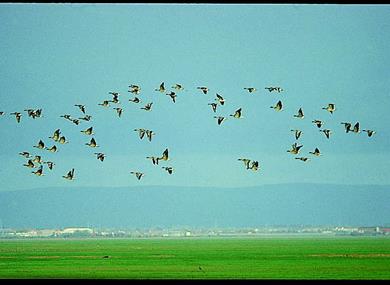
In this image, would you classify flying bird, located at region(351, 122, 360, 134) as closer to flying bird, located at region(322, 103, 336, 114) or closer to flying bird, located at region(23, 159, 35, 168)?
flying bird, located at region(322, 103, 336, 114)

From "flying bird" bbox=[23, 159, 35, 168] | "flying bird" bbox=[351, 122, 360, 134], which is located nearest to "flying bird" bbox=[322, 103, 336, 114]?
"flying bird" bbox=[351, 122, 360, 134]

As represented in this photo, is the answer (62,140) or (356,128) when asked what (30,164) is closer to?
(62,140)

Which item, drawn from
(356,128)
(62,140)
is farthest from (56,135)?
(356,128)

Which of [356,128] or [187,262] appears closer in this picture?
[356,128]

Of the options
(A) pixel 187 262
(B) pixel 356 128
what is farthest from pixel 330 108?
(A) pixel 187 262

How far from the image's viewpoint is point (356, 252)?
1125 cm

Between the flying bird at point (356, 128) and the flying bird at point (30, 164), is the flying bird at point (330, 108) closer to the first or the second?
the flying bird at point (356, 128)

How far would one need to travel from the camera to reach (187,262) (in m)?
9.58

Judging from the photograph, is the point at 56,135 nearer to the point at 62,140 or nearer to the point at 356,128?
the point at 62,140

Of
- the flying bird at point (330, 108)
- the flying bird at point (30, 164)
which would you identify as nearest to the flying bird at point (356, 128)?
the flying bird at point (330, 108)

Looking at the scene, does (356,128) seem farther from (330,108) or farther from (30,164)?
(30,164)

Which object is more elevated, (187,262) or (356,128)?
(356,128)

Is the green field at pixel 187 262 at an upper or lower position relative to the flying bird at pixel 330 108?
lower

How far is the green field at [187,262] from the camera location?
8.05m
